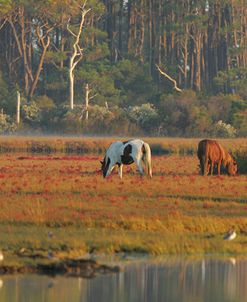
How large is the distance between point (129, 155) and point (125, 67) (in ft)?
201

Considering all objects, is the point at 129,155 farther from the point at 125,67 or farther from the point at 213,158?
the point at 125,67

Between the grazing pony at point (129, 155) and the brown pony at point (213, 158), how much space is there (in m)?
3.06

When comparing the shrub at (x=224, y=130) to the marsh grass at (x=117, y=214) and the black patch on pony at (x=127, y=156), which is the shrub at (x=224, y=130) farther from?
the black patch on pony at (x=127, y=156)

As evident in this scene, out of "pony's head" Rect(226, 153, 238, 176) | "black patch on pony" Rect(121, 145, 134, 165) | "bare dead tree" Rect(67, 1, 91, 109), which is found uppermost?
"bare dead tree" Rect(67, 1, 91, 109)

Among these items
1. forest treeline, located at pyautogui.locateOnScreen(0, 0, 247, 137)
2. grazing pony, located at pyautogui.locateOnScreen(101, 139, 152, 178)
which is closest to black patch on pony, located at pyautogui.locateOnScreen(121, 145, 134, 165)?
grazing pony, located at pyautogui.locateOnScreen(101, 139, 152, 178)

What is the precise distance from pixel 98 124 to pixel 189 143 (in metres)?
17.9

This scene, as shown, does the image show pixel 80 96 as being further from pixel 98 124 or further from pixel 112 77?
pixel 98 124

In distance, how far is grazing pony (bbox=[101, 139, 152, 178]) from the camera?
114ft

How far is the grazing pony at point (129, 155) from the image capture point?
34719mm

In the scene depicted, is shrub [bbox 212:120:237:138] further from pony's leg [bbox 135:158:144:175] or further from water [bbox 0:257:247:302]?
water [bbox 0:257:247:302]

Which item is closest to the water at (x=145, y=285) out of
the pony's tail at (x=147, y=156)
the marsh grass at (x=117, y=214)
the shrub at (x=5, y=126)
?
the marsh grass at (x=117, y=214)

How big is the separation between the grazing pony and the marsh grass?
457 millimetres

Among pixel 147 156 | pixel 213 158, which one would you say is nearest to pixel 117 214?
pixel 147 156

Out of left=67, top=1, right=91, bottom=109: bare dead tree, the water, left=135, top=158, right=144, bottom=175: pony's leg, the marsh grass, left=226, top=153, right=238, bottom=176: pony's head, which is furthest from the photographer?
left=67, top=1, right=91, bottom=109: bare dead tree
